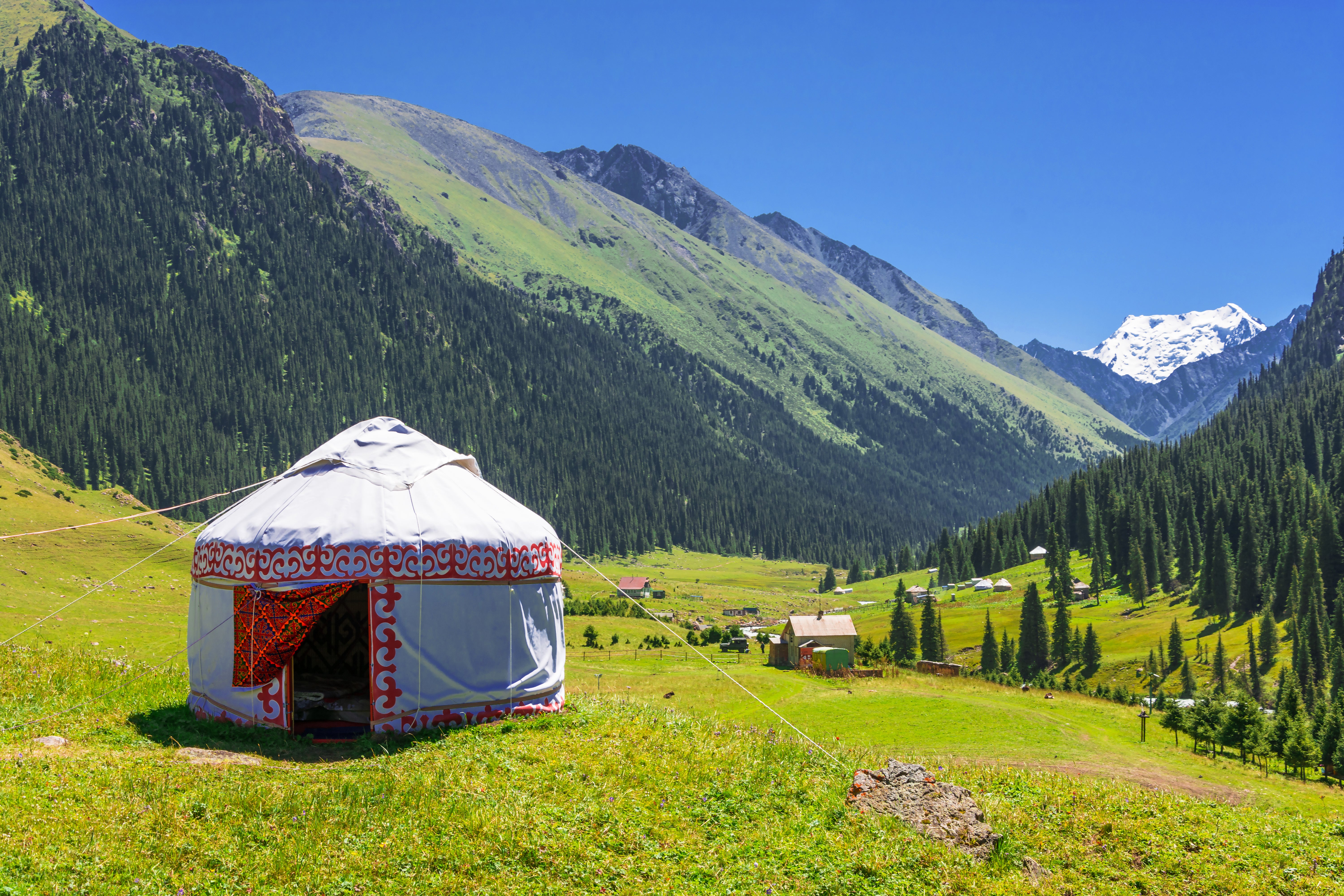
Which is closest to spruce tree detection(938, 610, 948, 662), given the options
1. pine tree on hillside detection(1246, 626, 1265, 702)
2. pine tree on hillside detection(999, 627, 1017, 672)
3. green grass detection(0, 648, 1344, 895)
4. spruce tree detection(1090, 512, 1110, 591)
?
pine tree on hillside detection(999, 627, 1017, 672)

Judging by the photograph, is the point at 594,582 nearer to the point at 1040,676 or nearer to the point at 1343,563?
the point at 1040,676

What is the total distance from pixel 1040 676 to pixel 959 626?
2842 cm

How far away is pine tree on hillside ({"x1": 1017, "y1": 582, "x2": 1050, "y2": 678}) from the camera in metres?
93.7

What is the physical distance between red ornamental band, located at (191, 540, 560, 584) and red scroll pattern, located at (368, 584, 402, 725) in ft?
1.26

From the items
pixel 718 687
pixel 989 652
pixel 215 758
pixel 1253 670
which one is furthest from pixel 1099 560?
pixel 215 758

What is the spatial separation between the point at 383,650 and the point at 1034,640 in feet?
302

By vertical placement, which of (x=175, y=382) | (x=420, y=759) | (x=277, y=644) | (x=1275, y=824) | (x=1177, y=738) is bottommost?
(x=1177, y=738)

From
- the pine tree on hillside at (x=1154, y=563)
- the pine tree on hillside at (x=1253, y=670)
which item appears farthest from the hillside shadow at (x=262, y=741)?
the pine tree on hillside at (x=1154, y=563)

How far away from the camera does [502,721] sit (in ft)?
56.7

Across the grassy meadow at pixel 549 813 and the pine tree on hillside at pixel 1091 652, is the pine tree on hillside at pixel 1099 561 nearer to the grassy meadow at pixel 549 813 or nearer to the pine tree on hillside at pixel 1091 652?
the pine tree on hillside at pixel 1091 652

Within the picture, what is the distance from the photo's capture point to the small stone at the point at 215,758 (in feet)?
45.2

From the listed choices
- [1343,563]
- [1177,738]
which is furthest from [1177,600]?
[1177,738]

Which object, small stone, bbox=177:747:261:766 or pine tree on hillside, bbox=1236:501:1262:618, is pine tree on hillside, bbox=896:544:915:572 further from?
small stone, bbox=177:747:261:766

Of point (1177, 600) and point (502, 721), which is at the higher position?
point (502, 721)
